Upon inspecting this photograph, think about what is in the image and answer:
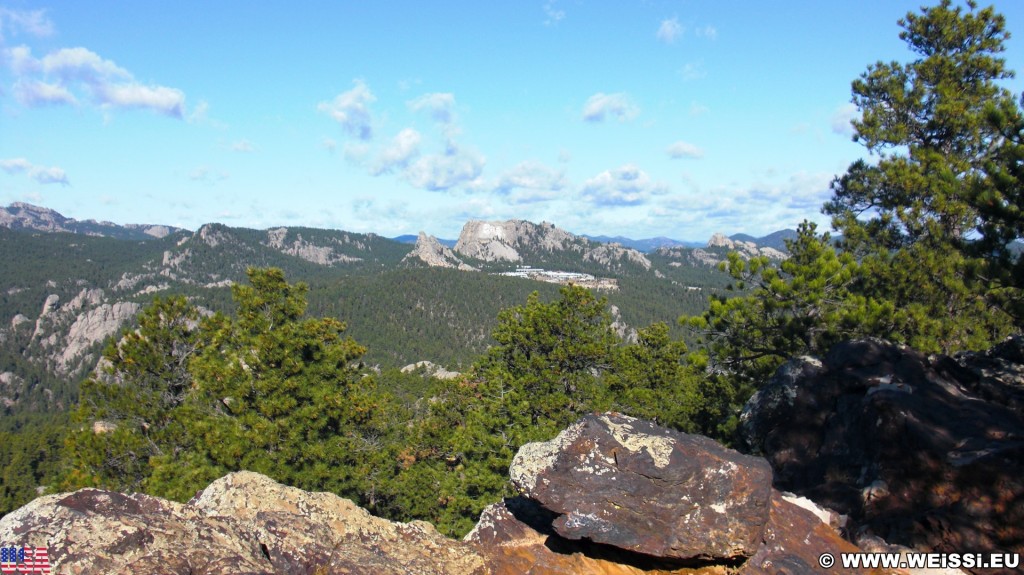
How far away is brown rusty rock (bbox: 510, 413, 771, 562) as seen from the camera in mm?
7758

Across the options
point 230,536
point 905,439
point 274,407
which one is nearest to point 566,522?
point 230,536

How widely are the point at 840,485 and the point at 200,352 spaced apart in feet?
69.4

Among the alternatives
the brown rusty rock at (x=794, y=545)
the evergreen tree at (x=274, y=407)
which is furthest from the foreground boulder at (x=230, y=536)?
the evergreen tree at (x=274, y=407)

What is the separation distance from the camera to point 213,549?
6.62m

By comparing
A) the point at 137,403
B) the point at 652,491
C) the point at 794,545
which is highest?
the point at 652,491

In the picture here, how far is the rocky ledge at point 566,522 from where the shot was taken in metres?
7.05

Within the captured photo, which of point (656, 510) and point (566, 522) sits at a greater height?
point (656, 510)

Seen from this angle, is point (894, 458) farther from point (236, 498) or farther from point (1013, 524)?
point (236, 498)

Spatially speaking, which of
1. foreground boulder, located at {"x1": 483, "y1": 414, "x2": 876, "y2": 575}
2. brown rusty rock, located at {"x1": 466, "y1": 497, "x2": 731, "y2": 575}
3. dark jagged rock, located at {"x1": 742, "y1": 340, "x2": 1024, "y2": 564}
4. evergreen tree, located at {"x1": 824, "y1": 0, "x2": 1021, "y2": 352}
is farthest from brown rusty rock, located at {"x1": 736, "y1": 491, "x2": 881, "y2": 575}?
evergreen tree, located at {"x1": 824, "y1": 0, "x2": 1021, "y2": 352}

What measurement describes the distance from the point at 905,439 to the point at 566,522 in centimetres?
629

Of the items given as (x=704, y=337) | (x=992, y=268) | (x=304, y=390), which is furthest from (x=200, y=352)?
(x=992, y=268)

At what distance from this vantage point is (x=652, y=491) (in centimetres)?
821

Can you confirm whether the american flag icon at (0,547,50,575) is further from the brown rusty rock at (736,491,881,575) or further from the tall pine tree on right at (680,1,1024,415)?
the tall pine tree on right at (680,1,1024,415)

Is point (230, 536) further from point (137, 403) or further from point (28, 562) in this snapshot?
point (137, 403)
